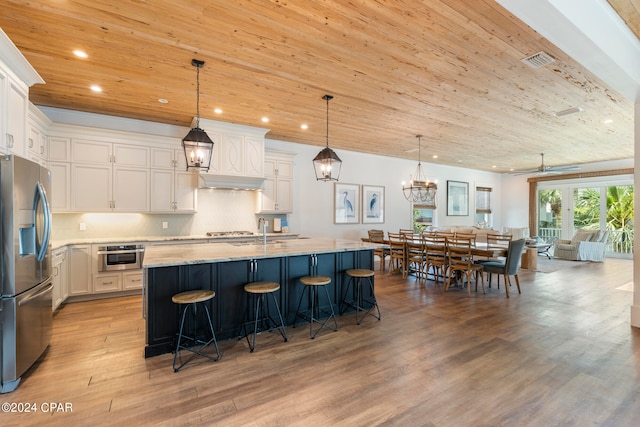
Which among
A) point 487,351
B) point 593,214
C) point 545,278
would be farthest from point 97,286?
point 593,214

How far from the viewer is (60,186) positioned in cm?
423

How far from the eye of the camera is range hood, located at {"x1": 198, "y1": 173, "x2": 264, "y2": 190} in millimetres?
4968

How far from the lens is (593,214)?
A: 29.8 feet

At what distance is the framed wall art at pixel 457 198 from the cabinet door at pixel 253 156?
6.73 m

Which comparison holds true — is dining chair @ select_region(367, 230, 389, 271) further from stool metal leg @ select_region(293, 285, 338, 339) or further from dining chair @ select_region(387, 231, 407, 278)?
stool metal leg @ select_region(293, 285, 338, 339)

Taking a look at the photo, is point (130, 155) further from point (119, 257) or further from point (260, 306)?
point (260, 306)

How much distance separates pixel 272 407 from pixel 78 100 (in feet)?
15.4

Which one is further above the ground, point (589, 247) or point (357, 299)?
point (589, 247)

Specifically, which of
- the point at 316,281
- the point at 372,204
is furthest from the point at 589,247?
the point at 316,281

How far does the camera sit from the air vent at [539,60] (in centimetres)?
284

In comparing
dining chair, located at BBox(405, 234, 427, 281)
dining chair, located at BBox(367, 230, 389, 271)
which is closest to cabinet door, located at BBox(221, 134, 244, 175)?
dining chair, located at BBox(367, 230, 389, 271)

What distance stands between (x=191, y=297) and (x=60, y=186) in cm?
329

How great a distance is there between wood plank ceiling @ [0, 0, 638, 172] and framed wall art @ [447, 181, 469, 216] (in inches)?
167

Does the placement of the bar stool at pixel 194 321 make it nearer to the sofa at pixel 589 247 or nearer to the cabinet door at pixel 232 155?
the cabinet door at pixel 232 155
